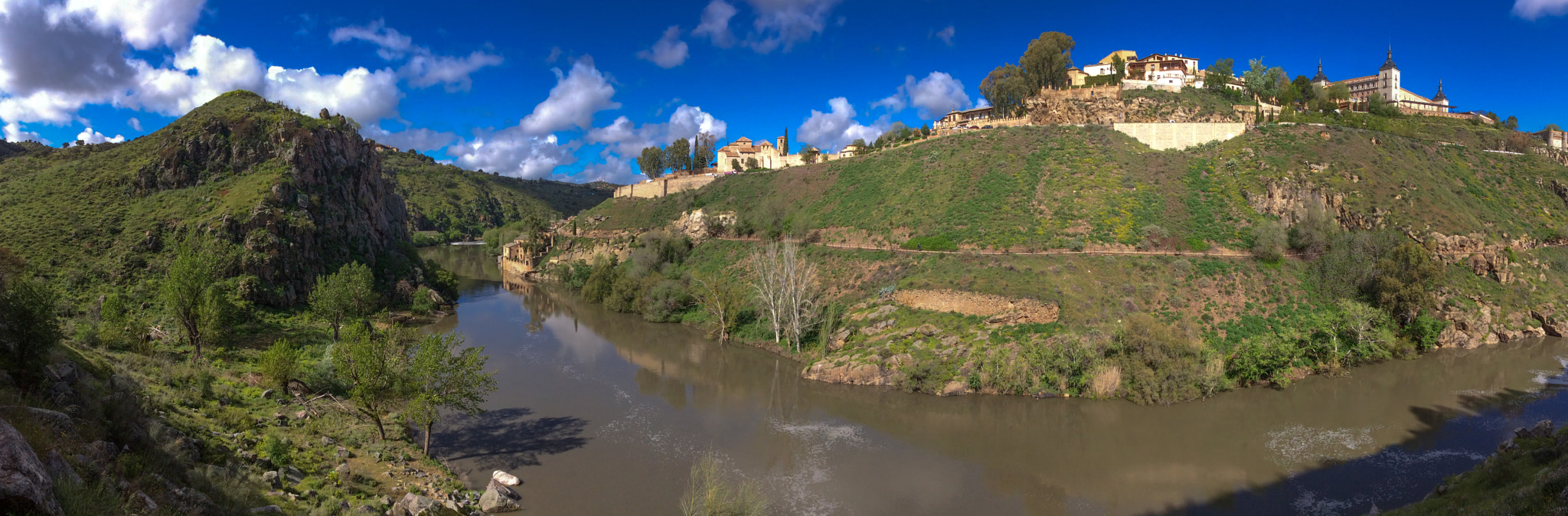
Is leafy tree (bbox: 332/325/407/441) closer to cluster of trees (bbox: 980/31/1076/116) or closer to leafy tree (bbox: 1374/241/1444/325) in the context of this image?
leafy tree (bbox: 1374/241/1444/325)

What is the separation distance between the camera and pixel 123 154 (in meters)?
47.7

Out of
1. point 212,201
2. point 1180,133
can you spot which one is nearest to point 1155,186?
point 1180,133

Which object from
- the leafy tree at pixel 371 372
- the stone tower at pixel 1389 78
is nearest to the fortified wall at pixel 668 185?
the leafy tree at pixel 371 372

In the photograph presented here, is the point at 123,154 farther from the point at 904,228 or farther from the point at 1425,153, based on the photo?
the point at 1425,153

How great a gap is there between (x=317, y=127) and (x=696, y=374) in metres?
42.1

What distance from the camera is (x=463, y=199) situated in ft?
487

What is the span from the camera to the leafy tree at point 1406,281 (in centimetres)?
3569

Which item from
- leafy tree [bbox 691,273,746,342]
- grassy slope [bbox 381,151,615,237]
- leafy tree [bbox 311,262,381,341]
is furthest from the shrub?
grassy slope [bbox 381,151,615,237]

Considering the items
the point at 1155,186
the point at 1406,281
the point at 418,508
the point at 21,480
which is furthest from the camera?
the point at 1155,186

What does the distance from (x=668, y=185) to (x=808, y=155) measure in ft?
64.9

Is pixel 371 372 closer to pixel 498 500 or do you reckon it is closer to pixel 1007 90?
pixel 498 500

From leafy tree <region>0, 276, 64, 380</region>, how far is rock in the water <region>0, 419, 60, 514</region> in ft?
28.2

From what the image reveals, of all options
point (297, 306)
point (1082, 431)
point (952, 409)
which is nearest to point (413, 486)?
point (952, 409)

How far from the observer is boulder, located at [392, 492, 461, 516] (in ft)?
54.3
